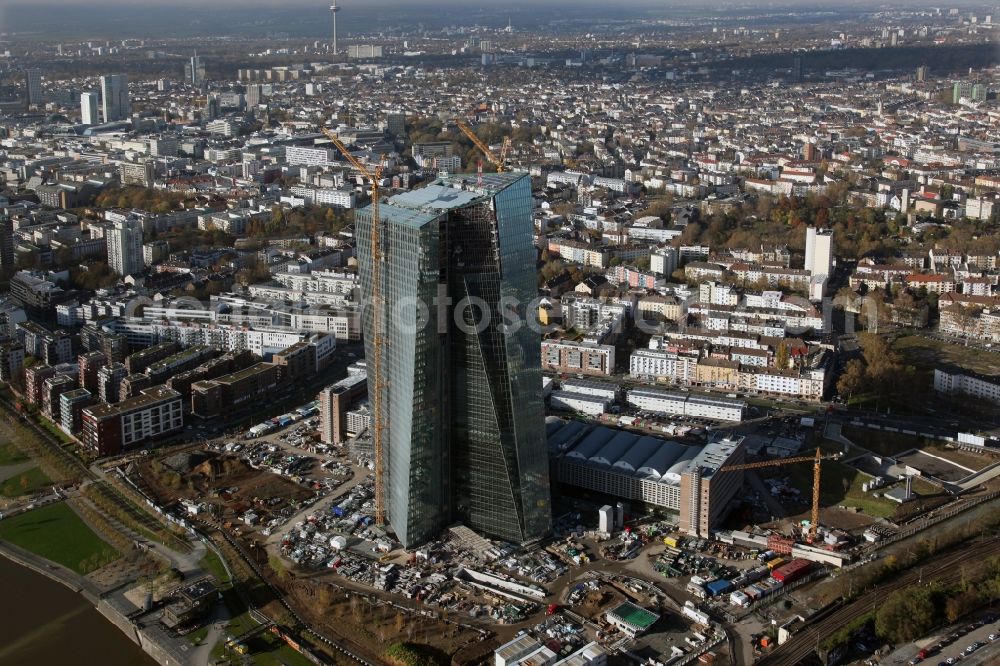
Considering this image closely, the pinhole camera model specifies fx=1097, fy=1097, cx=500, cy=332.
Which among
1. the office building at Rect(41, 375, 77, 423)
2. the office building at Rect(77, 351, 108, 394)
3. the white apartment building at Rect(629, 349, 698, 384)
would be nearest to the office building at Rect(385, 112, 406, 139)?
the white apartment building at Rect(629, 349, 698, 384)

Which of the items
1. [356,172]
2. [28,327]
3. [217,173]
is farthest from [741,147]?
[28,327]

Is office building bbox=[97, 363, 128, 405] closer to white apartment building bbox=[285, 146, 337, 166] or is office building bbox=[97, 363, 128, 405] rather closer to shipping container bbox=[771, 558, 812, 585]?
shipping container bbox=[771, 558, 812, 585]

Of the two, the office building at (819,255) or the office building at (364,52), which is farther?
the office building at (364,52)

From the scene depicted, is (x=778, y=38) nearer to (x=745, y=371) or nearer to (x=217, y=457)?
(x=745, y=371)

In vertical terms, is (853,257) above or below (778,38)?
below

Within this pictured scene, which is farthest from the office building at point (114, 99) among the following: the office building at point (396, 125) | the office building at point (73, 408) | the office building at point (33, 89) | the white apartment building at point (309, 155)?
the office building at point (73, 408)

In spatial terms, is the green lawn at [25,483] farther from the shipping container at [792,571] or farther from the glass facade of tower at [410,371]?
the shipping container at [792,571]

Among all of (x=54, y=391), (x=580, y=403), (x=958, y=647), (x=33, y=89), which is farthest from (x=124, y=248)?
(x=33, y=89)
